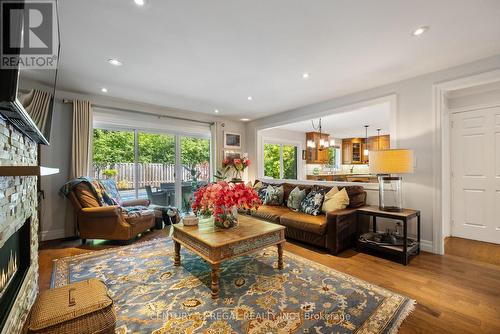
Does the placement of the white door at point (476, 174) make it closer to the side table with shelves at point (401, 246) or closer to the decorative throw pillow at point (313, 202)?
the side table with shelves at point (401, 246)

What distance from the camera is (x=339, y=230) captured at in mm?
3049

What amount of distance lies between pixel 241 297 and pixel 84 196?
2886 millimetres

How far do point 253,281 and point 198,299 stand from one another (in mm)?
575

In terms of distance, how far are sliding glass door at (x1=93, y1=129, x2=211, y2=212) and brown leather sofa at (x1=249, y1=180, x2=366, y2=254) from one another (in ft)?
6.93

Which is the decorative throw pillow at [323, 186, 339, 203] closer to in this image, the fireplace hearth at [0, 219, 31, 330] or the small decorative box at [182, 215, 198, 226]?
the small decorative box at [182, 215, 198, 226]

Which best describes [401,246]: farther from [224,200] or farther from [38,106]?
[38,106]

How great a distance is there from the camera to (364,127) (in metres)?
7.23

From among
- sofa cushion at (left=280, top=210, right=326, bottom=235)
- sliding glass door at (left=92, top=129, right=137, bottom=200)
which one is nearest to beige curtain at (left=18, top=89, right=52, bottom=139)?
sofa cushion at (left=280, top=210, right=326, bottom=235)

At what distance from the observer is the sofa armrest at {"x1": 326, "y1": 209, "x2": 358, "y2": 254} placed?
9.91 ft

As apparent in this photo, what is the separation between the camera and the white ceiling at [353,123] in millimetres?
5421

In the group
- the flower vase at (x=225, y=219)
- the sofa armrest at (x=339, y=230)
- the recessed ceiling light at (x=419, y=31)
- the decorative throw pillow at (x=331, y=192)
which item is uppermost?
the recessed ceiling light at (x=419, y=31)

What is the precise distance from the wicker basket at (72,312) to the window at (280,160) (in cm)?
563

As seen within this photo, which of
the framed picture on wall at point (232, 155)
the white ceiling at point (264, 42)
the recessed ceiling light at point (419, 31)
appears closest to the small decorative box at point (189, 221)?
the white ceiling at point (264, 42)

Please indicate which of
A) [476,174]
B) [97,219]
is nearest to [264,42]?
[97,219]
